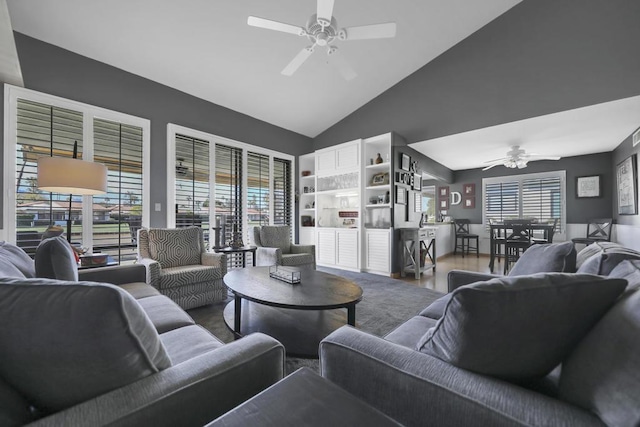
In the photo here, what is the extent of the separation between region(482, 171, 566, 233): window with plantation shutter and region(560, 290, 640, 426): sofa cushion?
6677mm

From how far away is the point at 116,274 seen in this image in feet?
7.38

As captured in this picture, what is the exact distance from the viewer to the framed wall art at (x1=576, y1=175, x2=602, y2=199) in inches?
214

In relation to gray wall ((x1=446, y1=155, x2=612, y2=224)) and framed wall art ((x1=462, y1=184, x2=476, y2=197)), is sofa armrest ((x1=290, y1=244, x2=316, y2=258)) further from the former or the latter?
gray wall ((x1=446, y1=155, x2=612, y2=224))

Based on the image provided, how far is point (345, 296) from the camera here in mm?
1833

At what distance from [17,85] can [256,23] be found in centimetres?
277

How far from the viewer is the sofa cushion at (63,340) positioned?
0.59m

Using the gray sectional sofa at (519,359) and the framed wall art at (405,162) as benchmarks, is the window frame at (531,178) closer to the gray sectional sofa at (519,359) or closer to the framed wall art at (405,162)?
the framed wall art at (405,162)

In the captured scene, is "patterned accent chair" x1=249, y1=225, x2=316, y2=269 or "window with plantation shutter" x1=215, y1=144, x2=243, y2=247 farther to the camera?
"window with plantation shutter" x1=215, y1=144, x2=243, y2=247

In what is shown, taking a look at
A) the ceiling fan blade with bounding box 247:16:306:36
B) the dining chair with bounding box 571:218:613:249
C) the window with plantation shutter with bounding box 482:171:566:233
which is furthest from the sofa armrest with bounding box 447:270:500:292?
the window with plantation shutter with bounding box 482:171:566:233

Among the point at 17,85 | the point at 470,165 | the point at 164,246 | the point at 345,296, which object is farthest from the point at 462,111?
the point at 17,85

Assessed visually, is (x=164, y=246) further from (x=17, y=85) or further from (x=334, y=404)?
(x=334, y=404)

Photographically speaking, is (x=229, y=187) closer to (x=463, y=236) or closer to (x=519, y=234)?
(x=519, y=234)

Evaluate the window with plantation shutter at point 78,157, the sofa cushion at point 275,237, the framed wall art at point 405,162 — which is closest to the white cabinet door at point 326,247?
the sofa cushion at point 275,237

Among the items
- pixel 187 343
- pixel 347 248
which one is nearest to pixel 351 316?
pixel 187 343
